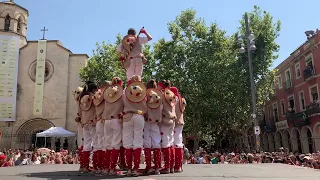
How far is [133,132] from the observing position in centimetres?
728

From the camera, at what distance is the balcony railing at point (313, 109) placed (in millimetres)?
26578

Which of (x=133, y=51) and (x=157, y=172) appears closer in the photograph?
(x=157, y=172)

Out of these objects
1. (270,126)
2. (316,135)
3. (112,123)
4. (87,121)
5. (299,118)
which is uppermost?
(299,118)

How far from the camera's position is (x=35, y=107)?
105 ft

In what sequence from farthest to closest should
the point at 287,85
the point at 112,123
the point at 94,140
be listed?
1. the point at 287,85
2. the point at 94,140
3. the point at 112,123

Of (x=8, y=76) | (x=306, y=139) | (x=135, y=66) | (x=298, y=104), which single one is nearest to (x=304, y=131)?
(x=306, y=139)

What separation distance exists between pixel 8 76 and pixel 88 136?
26.2 metres

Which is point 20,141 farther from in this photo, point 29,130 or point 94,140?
point 94,140

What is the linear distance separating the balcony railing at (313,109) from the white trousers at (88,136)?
76.5 feet

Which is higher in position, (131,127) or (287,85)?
(287,85)

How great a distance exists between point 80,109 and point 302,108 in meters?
26.8

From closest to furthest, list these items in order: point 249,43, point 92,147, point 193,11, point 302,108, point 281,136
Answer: point 92,147 → point 249,43 → point 193,11 → point 302,108 → point 281,136

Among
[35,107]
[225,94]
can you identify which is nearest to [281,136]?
[225,94]

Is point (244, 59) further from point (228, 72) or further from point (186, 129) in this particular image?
point (186, 129)
